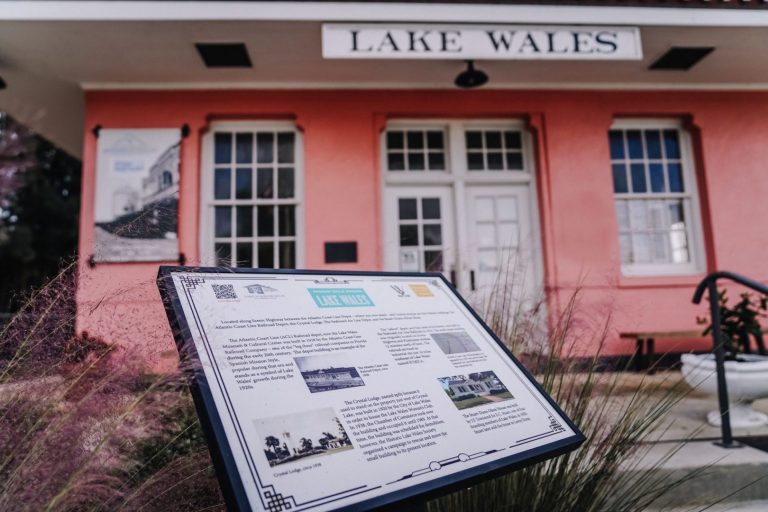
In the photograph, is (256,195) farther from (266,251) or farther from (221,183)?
(266,251)

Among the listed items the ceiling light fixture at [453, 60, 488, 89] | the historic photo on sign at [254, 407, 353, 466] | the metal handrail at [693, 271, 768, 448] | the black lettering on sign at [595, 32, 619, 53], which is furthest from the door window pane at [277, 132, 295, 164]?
the historic photo on sign at [254, 407, 353, 466]

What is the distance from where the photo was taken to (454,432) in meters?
1.23

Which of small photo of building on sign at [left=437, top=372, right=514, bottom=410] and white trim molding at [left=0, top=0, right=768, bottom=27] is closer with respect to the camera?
small photo of building on sign at [left=437, top=372, right=514, bottom=410]

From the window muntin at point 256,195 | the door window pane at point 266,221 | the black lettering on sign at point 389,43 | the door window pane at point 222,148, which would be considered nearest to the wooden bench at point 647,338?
the black lettering on sign at point 389,43

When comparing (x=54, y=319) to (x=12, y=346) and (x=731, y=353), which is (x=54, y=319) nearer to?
(x=12, y=346)

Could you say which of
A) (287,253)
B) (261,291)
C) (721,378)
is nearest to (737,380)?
(721,378)

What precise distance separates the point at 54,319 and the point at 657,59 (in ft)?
21.2

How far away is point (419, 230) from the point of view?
6270mm

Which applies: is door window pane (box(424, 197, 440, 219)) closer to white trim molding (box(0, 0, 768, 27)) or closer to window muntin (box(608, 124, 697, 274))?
white trim molding (box(0, 0, 768, 27))

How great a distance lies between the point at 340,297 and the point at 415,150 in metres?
5.18

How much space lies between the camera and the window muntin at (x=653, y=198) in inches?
253

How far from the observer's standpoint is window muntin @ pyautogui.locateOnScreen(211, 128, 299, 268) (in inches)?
240

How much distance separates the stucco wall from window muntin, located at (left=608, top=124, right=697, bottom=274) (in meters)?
0.21

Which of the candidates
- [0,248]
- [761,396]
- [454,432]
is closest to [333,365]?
[454,432]
